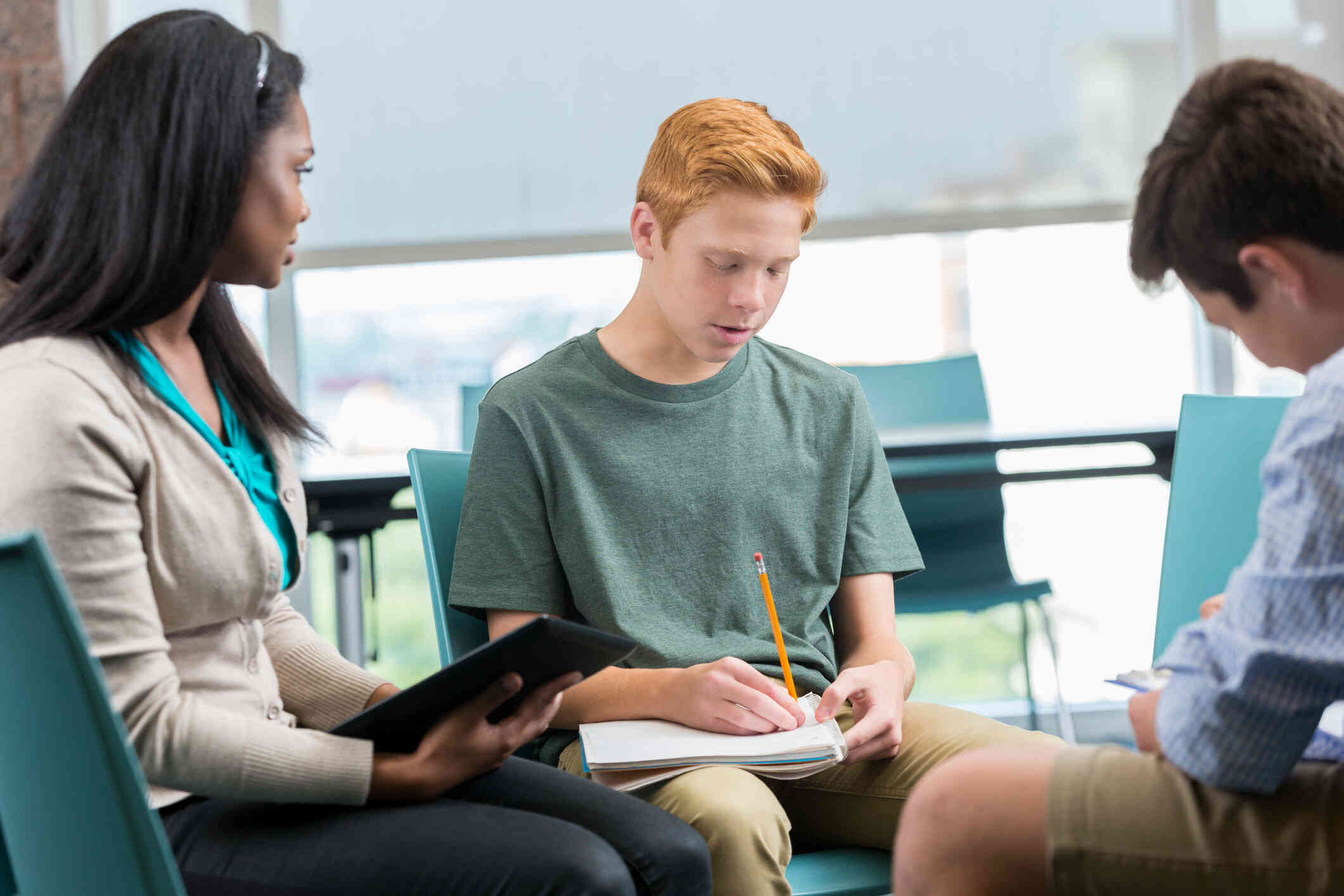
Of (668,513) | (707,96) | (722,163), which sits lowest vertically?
(668,513)

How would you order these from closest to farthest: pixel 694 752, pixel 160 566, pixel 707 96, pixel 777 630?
pixel 160 566 < pixel 694 752 < pixel 777 630 < pixel 707 96

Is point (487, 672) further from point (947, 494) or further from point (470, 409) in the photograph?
point (947, 494)

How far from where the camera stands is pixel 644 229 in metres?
1.37

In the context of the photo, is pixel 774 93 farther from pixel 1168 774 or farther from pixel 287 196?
pixel 1168 774

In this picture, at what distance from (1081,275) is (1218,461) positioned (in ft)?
6.60

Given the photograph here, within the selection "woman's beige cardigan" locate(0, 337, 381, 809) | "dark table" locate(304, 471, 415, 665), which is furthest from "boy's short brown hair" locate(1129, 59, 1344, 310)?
"dark table" locate(304, 471, 415, 665)

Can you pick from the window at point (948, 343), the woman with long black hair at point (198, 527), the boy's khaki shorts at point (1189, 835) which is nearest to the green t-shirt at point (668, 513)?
the woman with long black hair at point (198, 527)

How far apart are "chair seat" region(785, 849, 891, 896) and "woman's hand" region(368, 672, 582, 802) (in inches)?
12.1

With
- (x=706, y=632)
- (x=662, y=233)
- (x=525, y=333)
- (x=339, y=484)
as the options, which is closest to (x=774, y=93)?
(x=525, y=333)

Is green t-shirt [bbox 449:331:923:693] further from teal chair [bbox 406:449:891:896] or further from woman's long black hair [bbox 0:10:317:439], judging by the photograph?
woman's long black hair [bbox 0:10:317:439]

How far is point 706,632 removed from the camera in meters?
1.30

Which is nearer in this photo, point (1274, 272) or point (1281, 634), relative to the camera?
point (1281, 634)

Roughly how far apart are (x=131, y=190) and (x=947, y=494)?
2.02 m

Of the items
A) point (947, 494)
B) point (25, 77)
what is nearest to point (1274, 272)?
point (947, 494)
